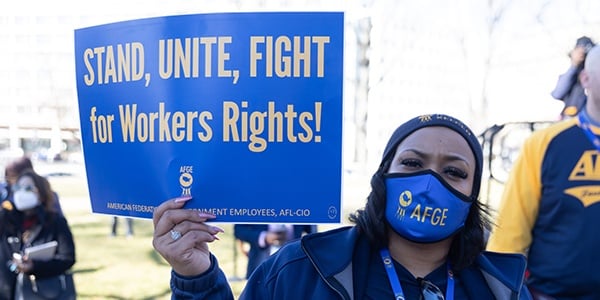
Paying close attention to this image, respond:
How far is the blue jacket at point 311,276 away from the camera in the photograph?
1.41 metres

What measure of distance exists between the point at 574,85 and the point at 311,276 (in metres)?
2.82

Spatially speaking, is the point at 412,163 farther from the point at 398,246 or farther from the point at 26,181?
the point at 26,181

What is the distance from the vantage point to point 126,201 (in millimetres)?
1486

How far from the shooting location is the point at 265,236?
15.0 feet

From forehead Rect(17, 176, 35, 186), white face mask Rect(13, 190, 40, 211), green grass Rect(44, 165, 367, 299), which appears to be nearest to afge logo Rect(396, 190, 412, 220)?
green grass Rect(44, 165, 367, 299)

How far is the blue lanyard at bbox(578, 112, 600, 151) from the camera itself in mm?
2113

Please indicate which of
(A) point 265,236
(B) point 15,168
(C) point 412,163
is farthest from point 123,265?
(C) point 412,163

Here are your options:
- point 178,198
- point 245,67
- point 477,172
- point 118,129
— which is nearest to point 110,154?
point 118,129

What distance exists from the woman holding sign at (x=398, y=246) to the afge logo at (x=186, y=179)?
0.11ft

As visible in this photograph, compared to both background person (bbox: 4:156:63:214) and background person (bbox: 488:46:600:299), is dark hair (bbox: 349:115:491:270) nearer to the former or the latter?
background person (bbox: 488:46:600:299)

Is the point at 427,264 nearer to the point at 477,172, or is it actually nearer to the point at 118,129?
the point at 477,172

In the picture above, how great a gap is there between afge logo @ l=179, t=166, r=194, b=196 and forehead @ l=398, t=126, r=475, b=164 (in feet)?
2.23

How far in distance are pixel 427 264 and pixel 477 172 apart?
339mm

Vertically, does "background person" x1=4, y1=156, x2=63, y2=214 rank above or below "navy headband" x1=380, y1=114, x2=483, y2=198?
below
